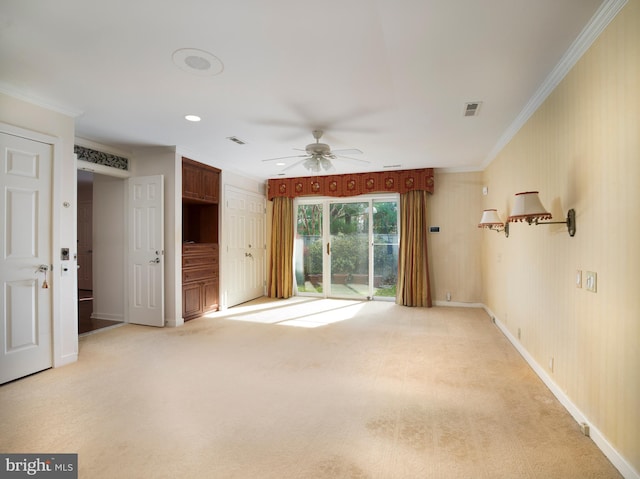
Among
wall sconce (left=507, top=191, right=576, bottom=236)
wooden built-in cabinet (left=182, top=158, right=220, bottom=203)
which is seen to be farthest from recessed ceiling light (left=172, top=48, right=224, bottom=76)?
wall sconce (left=507, top=191, right=576, bottom=236)

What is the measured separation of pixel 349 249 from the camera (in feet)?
21.9

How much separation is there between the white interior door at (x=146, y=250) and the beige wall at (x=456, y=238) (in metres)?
4.59

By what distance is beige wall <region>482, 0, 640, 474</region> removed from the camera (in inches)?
65.5

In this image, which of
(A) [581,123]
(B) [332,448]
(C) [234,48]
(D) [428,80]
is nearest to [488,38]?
(D) [428,80]

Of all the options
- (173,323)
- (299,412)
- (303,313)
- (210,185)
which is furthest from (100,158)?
(299,412)

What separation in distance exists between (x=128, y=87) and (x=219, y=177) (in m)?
2.77

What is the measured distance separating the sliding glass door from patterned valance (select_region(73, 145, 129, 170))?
3.39 metres

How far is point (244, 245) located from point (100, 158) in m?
2.73

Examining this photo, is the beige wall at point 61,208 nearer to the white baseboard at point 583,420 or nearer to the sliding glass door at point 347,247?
the sliding glass door at point 347,247

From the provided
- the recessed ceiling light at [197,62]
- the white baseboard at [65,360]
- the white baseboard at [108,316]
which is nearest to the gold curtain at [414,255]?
the recessed ceiling light at [197,62]

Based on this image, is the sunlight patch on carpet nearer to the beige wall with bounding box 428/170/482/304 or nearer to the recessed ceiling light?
the beige wall with bounding box 428/170/482/304

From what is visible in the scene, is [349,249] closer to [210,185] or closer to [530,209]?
[210,185]

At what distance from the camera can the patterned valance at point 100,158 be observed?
4.07 m

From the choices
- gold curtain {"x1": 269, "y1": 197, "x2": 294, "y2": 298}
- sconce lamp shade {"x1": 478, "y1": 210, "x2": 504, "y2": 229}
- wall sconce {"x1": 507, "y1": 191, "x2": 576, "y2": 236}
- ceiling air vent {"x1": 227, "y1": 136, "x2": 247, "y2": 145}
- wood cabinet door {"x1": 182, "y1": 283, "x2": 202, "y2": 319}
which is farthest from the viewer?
gold curtain {"x1": 269, "y1": 197, "x2": 294, "y2": 298}
